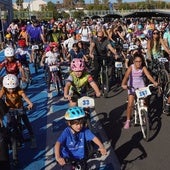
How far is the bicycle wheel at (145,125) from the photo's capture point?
24.9ft

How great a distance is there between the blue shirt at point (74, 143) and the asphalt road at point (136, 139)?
5.10ft

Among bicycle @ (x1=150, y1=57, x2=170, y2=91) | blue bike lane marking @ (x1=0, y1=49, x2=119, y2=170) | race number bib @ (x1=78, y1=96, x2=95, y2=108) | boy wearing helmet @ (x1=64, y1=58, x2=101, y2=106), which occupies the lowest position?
blue bike lane marking @ (x1=0, y1=49, x2=119, y2=170)

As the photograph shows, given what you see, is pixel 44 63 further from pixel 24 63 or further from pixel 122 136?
pixel 122 136

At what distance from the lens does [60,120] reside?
9.61 metres

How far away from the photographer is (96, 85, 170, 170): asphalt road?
6.70 meters

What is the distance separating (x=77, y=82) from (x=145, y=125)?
5.02ft

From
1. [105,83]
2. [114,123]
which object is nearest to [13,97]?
[114,123]

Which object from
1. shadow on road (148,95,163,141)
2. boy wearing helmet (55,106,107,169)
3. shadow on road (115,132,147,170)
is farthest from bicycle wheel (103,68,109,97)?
boy wearing helmet (55,106,107,169)

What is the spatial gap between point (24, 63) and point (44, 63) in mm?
768

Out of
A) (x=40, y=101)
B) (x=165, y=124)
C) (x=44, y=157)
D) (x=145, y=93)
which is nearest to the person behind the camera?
(x=44, y=157)

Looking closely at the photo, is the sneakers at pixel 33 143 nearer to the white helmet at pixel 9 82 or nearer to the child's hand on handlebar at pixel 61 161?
the white helmet at pixel 9 82

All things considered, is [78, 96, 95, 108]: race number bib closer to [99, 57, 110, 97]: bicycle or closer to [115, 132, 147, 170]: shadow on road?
[115, 132, 147, 170]: shadow on road

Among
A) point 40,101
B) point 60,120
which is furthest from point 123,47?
point 60,120

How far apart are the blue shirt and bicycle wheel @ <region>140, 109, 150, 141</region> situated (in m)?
2.65
